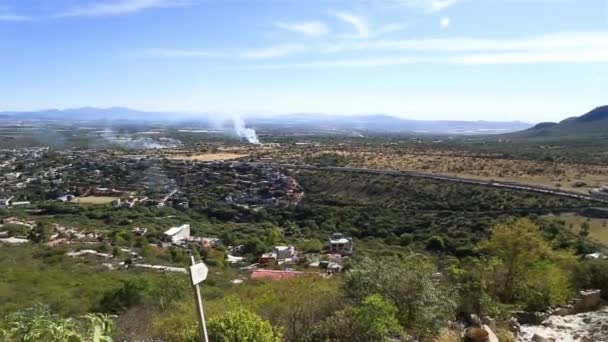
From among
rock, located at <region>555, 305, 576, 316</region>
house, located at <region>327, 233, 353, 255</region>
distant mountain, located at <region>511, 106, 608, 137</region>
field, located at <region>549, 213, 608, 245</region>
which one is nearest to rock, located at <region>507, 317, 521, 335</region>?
rock, located at <region>555, 305, 576, 316</region>

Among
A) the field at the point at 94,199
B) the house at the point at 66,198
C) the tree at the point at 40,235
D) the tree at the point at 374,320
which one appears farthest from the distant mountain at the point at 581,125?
the tree at the point at 374,320

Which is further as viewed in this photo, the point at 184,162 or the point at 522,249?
the point at 184,162

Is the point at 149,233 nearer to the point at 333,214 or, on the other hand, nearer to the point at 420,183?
the point at 333,214

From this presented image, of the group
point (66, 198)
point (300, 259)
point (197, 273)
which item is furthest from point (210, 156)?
point (197, 273)

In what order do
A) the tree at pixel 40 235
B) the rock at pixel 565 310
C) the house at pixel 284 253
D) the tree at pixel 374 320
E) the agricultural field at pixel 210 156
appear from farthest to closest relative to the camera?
the agricultural field at pixel 210 156, the tree at pixel 40 235, the house at pixel 284 253, the rock at pixel 565 310, the tree at pixel 374 320

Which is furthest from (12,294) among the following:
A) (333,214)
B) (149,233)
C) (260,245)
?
(333,214)

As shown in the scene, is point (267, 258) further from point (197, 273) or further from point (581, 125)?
point (581, 125)

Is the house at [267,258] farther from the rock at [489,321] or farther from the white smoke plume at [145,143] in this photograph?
the white smoke plume at [145,143]
